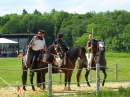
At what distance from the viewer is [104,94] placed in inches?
511

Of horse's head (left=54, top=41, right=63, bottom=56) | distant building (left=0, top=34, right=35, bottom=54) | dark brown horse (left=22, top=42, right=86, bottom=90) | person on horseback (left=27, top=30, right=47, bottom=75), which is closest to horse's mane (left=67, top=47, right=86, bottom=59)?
dark brown horse (left=22, top=42, right=86, bottom=90)

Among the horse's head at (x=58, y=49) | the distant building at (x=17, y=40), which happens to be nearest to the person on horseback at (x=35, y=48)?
the horse's head at (x=58, y=49)

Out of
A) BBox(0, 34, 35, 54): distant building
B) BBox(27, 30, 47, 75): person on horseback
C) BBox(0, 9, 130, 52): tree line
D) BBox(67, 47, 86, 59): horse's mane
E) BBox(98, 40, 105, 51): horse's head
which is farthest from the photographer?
BBox(0, 9, 130, 52): tree line

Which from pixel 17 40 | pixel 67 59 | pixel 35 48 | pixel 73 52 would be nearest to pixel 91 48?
pixel 73 52

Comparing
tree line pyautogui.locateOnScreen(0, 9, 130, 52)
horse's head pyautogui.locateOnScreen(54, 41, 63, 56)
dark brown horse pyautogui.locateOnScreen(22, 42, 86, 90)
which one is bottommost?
dark brown horse pyautogui.locateOnScreen(22, 42, 86, 90)

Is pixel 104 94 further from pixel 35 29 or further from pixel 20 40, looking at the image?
pixel 35 29

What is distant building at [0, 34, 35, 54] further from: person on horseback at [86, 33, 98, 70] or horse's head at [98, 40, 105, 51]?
horse's head at [98, 40, 105, 51]

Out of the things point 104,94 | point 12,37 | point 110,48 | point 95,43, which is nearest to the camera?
point 104,94

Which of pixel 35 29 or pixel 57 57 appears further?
pixel 35 29

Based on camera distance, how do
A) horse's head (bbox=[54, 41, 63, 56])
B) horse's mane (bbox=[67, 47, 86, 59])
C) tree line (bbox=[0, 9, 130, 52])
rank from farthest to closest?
tree line (bbox=[0, 9, 130, 52]) → horse's mane (bbox=[67, 47, 86, 59]) → horse's head (bbox=[54, 41, 63, 56])

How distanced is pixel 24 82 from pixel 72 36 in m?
102

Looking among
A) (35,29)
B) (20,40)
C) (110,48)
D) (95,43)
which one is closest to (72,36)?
(35,29)

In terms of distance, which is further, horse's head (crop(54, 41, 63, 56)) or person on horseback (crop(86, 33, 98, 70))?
person on horseback (crop(86, 33, 98, 70))

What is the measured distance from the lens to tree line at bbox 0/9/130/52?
309ft
